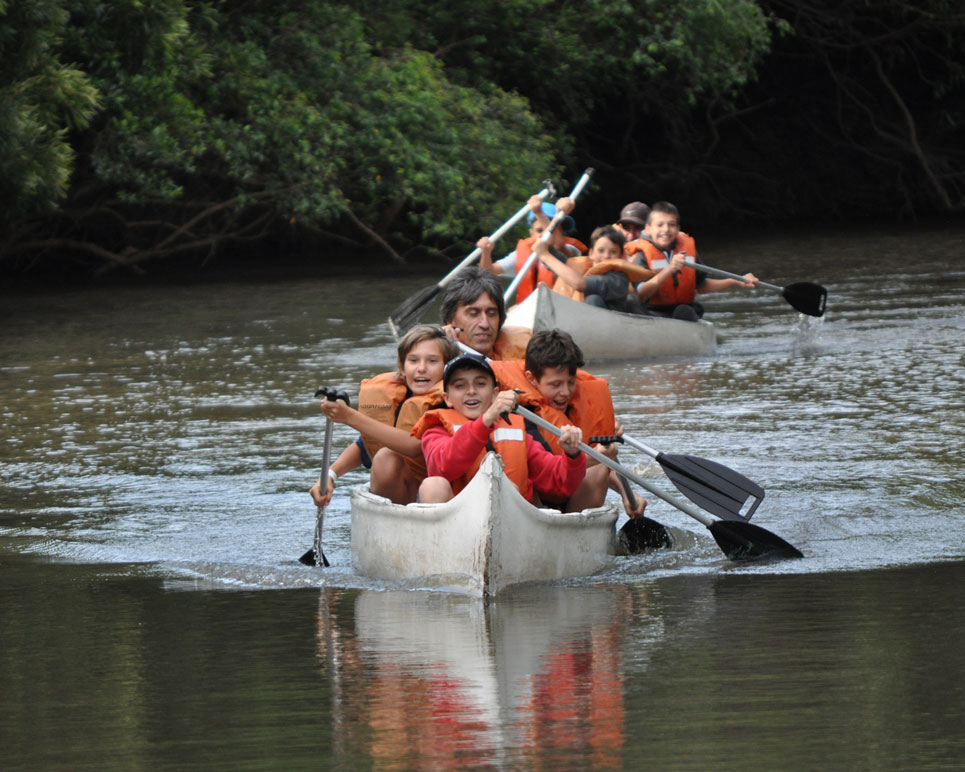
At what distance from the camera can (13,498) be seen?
7605 mm

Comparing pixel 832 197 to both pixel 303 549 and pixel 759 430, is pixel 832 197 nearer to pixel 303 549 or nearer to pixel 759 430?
pixel 759 430

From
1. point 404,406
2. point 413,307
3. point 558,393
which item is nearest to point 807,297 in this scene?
point 413,307

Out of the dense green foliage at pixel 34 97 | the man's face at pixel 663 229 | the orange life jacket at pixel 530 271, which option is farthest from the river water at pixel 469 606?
the dense green foliage at pixel 34 97

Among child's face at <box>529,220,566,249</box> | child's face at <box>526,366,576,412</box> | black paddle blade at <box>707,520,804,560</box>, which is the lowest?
black paddle blade at <box>707,520,804,560</box>

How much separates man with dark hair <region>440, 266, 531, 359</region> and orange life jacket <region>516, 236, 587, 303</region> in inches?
203

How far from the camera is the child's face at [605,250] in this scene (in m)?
11.5

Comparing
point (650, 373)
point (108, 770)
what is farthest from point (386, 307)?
point (108, 770)

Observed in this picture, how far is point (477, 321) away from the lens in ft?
21.4

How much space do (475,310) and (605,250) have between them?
515cm

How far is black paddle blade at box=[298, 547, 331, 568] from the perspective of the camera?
246 inches

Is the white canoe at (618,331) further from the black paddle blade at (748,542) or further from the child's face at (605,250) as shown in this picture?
the black paddle blade at (748,542)

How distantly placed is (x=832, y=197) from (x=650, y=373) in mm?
16956

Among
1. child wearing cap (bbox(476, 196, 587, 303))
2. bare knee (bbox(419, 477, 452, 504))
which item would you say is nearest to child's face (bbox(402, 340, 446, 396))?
bare knee (bbox(419, 477, 452, 504))

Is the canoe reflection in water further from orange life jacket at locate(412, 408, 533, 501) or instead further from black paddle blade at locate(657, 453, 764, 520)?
black paddle blade at locate(657, 453, 764, 520)
